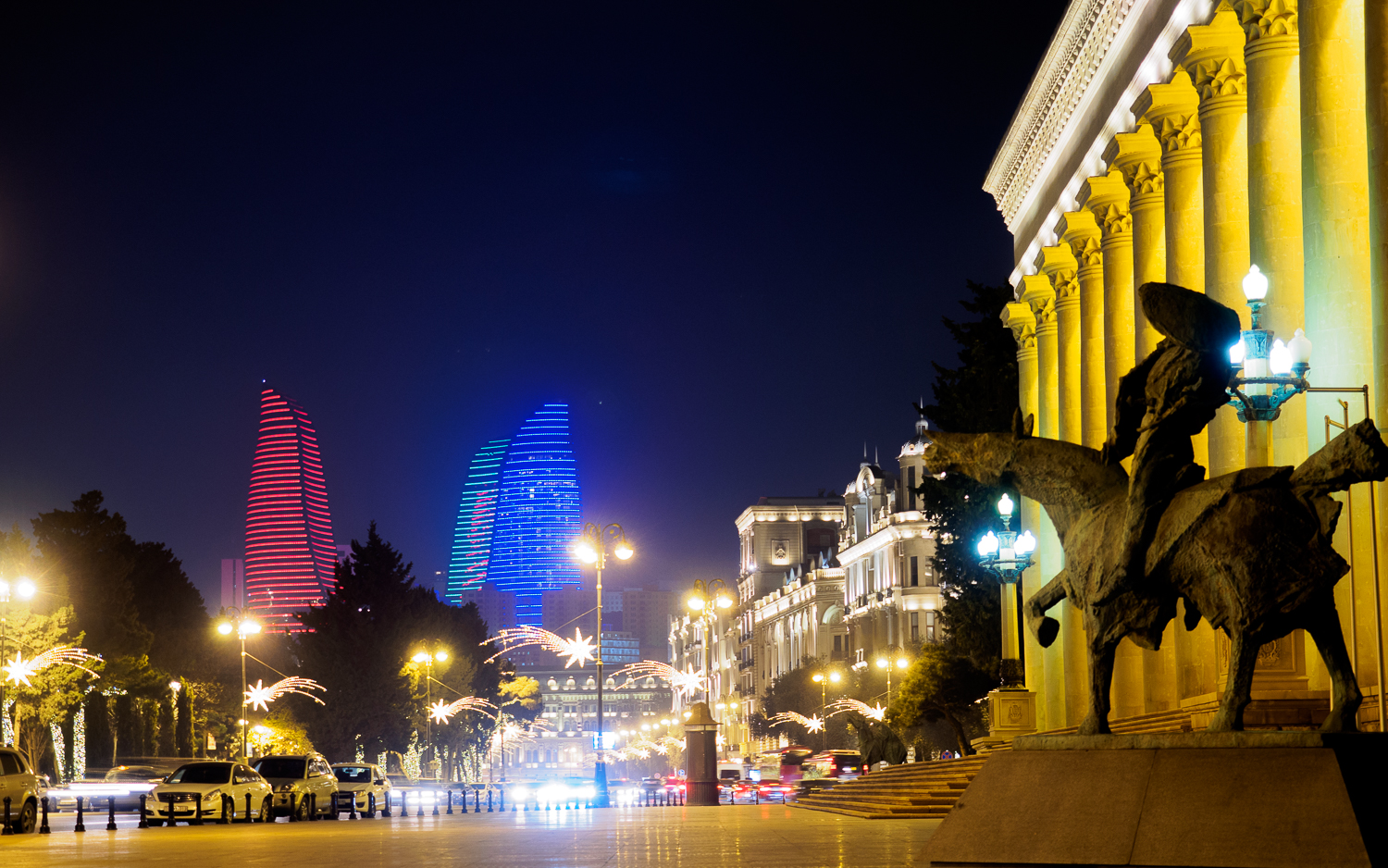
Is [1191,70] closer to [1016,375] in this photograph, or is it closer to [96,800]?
[1016,375]

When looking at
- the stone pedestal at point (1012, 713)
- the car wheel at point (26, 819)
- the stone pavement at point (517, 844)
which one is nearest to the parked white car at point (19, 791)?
the car wheel at point (26, 819)

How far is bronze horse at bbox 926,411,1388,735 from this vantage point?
11.9 meters

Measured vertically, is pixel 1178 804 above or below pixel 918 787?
above

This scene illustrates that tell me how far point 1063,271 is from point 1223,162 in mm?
14913

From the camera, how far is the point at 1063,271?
4247 cm

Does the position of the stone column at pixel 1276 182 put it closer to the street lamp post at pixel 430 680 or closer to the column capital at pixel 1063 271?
the column capital at pixel 1063 271

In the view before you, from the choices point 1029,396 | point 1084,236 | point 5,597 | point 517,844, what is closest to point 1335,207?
point 517,844

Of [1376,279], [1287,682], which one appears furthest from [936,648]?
[1376,279]

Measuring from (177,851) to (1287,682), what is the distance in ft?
55.5

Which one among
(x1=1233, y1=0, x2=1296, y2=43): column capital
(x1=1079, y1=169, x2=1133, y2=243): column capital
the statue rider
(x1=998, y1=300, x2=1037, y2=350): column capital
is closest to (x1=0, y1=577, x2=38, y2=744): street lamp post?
(x1=998, y1=300, x2=1037, y2=350): column capital

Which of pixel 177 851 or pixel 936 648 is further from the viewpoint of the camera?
pixel 936 648

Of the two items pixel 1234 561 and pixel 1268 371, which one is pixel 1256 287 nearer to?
pixel 1268 371

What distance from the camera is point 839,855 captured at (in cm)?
1783

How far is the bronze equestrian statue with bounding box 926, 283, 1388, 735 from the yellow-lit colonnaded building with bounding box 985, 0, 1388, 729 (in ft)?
1.28
